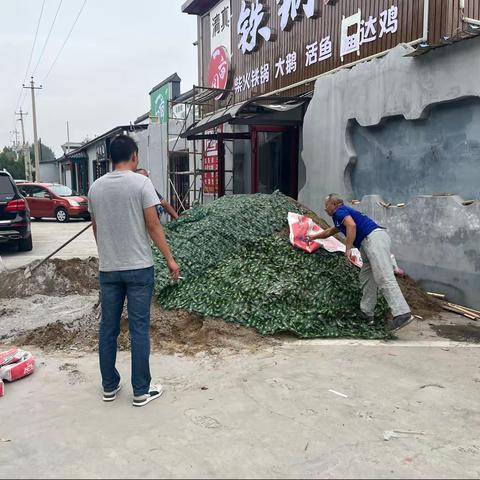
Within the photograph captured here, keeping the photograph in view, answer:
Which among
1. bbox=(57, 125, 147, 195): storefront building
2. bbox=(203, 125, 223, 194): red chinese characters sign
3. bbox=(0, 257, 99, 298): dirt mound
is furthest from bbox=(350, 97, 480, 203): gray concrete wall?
bbox=(57, 125, 147, 195): storefront building

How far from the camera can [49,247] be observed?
11055mm

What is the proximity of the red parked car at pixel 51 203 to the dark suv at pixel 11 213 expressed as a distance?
7.82m

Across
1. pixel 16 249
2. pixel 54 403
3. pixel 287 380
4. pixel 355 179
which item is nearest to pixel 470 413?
pixel 287 380

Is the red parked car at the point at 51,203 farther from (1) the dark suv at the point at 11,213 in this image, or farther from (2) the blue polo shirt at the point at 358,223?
(2) the blue polo shirt at the point at 358,223

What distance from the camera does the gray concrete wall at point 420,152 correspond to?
5.61 meters

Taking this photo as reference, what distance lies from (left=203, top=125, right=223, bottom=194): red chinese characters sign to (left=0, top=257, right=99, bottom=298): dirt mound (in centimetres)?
652

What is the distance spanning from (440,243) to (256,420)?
379 cm

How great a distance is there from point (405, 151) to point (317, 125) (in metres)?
2.03

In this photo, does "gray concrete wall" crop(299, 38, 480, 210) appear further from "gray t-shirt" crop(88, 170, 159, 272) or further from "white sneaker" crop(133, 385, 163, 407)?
"white sneaker" crop(133, 385, 163, 407)

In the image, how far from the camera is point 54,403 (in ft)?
11.3

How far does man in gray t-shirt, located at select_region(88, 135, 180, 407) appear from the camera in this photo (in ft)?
10.9

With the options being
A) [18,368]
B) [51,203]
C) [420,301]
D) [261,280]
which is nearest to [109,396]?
[18,368]

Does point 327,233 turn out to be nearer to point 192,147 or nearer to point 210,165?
point 210,165

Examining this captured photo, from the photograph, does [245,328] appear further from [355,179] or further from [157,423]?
[355,179]
